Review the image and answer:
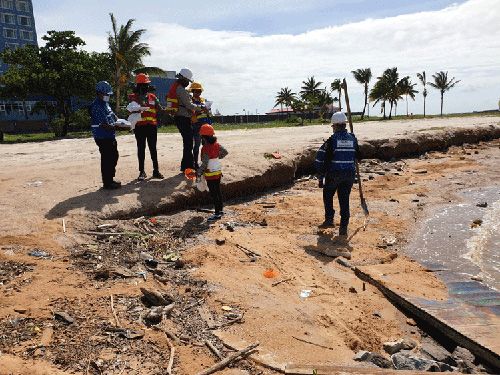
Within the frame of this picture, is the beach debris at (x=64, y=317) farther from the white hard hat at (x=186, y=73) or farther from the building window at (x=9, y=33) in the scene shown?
the building window at (x=9, y=33)

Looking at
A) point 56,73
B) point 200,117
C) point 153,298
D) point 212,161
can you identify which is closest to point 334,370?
point 153,298

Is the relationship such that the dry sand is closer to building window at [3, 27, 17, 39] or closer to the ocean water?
the ocean water

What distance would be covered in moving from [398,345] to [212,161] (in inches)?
154

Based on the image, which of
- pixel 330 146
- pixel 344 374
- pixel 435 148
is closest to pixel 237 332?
pixel 344 374

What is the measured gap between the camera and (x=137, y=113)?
7617mm

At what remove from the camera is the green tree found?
2447 centimetres

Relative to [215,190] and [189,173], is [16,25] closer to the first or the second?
[189,173]

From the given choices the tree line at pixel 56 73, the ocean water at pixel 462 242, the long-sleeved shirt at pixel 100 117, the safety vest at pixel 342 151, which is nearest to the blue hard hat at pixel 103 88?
the long-sleeved shirt at pixel 100 117

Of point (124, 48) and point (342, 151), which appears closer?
point (342, 151)

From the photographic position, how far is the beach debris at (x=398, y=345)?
4180 millimetres

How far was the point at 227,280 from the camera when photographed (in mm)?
5086

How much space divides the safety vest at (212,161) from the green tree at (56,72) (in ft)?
68.6

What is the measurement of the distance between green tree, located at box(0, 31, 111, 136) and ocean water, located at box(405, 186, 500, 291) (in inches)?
875

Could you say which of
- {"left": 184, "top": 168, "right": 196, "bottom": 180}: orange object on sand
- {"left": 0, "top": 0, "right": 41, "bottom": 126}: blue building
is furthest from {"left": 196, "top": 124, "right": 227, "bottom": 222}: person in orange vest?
{"left": 0, "top": 0, "right": 41, "bottom": 126}: blue building
